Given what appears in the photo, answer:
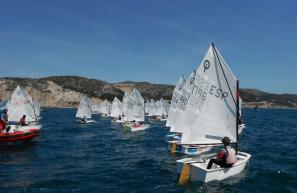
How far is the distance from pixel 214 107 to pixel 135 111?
40.5 m

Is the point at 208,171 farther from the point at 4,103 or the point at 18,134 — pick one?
the point at 4,103

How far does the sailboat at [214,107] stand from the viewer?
26391 mm

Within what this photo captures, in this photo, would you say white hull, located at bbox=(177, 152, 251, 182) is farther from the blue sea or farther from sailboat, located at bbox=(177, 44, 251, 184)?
the blue sea

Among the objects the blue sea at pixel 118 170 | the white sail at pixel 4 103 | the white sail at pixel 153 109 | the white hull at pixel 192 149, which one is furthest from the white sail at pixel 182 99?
the white sail at pixel 153 109

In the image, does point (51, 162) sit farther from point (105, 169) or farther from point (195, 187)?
point (195, 187)

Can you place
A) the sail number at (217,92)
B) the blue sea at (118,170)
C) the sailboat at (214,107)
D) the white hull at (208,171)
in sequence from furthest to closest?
1. the sail number at (217,92)
2. the sailboat at (214,107)
3. the blue sea at (118,170)
4. the white hull at (208,171)

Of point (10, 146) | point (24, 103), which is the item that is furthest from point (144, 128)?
point (10, 146)

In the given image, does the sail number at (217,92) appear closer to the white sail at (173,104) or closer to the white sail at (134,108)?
the white sail at (173,104)

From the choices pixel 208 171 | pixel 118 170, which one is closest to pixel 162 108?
pixel 118 170

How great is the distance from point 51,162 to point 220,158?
603 inches

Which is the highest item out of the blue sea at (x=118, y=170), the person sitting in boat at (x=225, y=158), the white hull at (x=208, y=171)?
the person sitting in boat at (x=225, y=158)

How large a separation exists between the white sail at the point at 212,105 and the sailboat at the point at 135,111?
37272 mm

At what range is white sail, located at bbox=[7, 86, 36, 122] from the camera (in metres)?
49.7

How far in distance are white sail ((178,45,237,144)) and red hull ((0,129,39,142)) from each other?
2201cm
